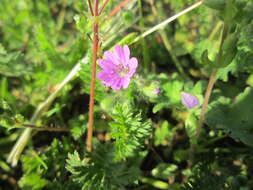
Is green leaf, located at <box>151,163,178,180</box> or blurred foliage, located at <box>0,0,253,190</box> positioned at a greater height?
blurred foliage, located at <box>0,0,253,190</box>

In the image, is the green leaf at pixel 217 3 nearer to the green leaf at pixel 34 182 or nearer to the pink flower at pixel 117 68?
the pink flower at pixel 117 68

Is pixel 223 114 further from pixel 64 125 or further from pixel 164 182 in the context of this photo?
pixel 64 125

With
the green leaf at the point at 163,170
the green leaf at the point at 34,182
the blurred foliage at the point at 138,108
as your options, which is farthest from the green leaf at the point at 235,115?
the green leaf at the point at 34,182

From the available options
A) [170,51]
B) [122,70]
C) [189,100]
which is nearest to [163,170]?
[189,100]

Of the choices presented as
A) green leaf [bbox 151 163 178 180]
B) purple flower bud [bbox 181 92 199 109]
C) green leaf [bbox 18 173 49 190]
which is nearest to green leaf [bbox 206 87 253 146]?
purple flower bud [bbox 181 92 199 109]

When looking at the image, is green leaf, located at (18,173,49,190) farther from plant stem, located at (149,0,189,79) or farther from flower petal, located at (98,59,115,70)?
plant stem, located at (149,0,189,79)

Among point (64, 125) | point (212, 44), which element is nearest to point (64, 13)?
point (64, 125)

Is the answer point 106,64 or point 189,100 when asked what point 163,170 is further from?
point 106,64
